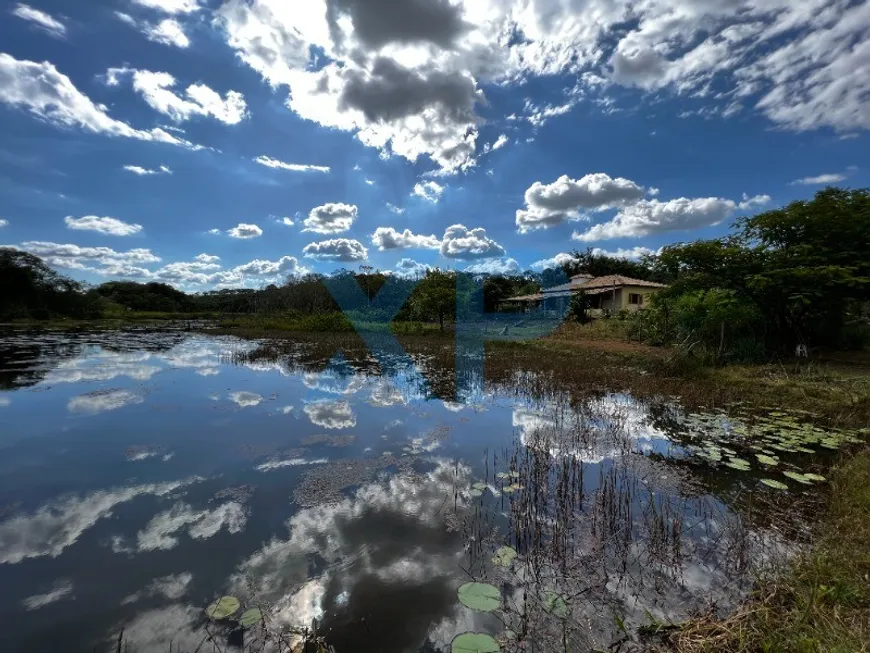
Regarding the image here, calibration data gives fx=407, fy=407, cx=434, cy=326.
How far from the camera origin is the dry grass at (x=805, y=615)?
7.72 ft

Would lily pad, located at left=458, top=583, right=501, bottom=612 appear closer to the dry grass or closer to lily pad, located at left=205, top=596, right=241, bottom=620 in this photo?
the dry grass

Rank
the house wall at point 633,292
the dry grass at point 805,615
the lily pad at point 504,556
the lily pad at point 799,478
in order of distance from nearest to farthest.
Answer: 1. the dry grass at point 805,615
2. the lily pad at point 504,556
3. the lily pad at point 799,478
4. the house wall at point 633,292

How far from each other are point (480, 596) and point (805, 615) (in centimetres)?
206

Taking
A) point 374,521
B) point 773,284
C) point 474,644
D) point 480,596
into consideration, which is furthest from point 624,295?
point 474,644

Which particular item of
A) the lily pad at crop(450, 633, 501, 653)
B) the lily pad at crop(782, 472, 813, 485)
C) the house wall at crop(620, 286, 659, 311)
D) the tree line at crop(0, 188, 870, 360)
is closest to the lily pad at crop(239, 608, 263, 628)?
the lily pad at crop(450, 633, 501, 653)

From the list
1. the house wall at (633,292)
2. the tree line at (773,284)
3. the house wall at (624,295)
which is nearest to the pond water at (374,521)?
the tree line at (773,284)

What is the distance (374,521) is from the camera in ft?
13.8

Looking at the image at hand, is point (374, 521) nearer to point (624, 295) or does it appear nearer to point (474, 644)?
point (474, 644)

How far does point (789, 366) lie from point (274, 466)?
44.7 feet

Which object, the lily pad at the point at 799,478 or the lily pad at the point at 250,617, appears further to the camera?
the lily pad at the point at 799,478

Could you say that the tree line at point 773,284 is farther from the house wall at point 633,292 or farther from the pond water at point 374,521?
the house wall at point 633,292

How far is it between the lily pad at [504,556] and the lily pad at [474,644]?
2.74 feet

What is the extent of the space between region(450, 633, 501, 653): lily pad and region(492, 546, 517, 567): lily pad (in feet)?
2.74

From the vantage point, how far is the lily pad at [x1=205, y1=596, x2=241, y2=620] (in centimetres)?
288
